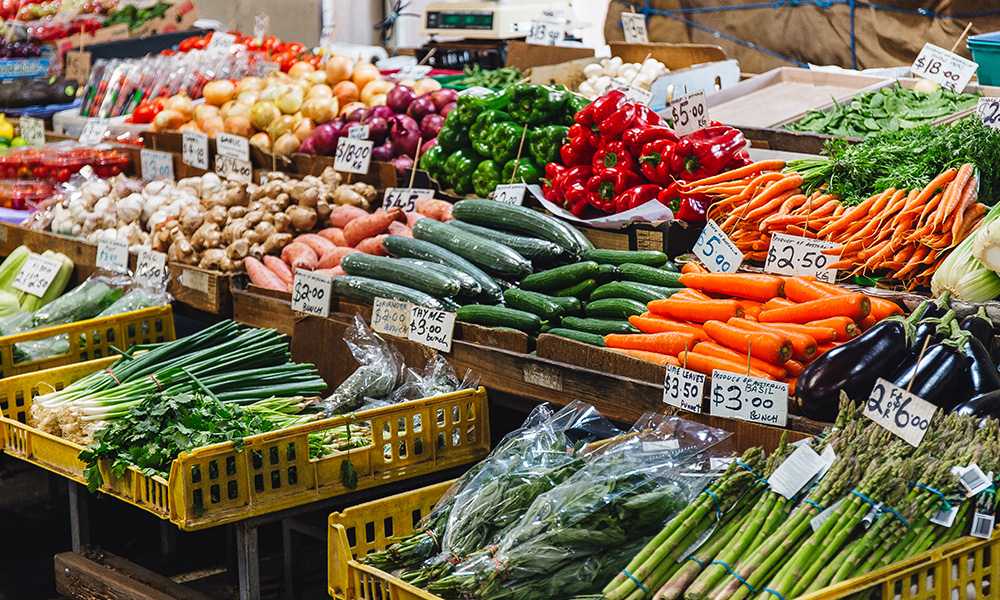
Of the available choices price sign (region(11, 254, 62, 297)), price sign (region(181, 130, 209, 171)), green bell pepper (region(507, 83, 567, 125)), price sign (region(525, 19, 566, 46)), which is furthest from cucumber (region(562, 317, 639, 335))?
price sign (region(525, 19, 566, 46))

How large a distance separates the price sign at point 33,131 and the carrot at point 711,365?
516 centimetres

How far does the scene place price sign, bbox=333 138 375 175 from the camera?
480 cm

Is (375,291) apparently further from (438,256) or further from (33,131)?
(33,131)

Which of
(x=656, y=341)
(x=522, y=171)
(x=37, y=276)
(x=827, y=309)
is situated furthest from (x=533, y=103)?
(x=37, y=276)

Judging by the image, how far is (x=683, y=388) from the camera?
2750 mm

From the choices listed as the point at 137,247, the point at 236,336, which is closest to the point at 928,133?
the point at 236,336

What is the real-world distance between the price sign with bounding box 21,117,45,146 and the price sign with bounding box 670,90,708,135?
4371mm

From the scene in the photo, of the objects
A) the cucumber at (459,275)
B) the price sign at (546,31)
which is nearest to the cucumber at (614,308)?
the cucumber at (459,275)

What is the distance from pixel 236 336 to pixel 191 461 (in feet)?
3.63

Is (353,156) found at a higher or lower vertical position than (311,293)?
higher

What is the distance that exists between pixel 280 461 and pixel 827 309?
5.02 feet

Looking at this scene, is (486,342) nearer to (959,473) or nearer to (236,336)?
(236,336)

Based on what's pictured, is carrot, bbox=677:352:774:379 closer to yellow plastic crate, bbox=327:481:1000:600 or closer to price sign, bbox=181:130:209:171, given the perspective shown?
yellow plastic crate, bbox=327:481:1000:600

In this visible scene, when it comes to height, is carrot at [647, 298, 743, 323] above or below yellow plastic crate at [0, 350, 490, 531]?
above
